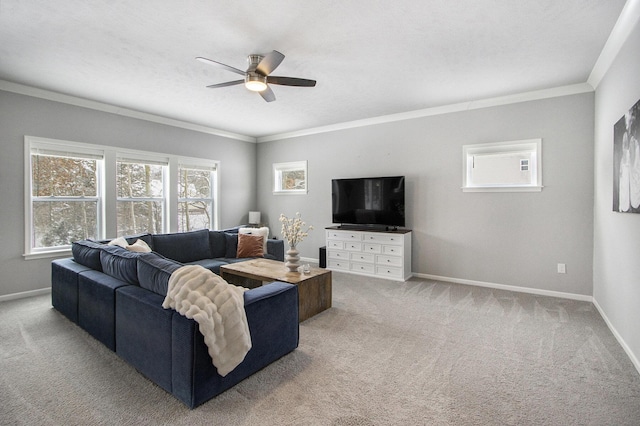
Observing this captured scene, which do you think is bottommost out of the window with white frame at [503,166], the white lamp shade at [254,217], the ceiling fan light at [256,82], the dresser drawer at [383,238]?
the dresser drawer at [383,238]

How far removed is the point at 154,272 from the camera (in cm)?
223

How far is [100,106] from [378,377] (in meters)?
5.20

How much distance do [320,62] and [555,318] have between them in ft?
12.2

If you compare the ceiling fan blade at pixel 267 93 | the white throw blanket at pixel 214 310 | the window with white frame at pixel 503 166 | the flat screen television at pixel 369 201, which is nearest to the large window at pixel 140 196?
the ceiling fan blade at pixel 267 93

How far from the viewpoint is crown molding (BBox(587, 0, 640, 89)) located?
2.36 metres

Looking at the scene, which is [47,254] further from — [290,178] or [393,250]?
[393,250]

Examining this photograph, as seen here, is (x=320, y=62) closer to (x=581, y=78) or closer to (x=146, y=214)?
(x=581, y=78)

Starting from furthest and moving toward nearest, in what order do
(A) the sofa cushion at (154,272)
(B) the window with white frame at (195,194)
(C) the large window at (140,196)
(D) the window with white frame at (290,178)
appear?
(D) the window with white frame at (290,178), (B) the window with white frame at (195,194), (C) the large window at (140,196), (A) the sofa cushion at (154,272)

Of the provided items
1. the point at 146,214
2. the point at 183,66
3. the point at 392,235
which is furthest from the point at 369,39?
the point at 146,214

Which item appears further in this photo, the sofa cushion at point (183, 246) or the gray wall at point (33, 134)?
the sofa cushion at point (183, 246)

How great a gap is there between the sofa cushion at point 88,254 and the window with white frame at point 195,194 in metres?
2.37

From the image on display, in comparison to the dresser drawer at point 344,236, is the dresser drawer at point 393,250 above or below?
below

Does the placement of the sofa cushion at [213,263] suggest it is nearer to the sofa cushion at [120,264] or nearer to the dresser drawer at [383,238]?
the sofa cushion at [120,264]

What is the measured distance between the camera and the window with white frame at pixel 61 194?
13.6 feet
